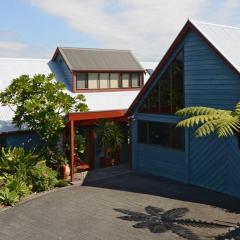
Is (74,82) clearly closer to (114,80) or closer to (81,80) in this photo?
(81,80)

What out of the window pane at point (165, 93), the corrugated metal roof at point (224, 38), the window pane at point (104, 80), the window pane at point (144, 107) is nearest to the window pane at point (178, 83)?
the window pane at point (165, 93)

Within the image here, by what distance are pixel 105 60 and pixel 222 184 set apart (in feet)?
47.4

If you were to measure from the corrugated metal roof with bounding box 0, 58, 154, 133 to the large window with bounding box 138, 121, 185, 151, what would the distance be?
3.95m

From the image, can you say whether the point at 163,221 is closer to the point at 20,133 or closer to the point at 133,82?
the point at 20,133

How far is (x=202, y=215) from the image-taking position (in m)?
13.7

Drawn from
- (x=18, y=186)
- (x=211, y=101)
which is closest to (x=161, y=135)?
(x=211, y=101)

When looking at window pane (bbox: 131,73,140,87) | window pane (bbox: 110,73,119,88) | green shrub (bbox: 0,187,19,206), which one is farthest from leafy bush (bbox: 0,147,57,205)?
window pane (bbox: 131,73,140,87)

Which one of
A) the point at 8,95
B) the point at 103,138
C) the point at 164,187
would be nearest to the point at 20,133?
the point at 8,95

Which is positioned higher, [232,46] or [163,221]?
[232,46]

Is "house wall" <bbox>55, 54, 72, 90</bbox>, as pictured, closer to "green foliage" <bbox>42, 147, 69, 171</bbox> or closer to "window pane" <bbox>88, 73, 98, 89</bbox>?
"window pane" <bbox>88, 73, 98, 89</bbox>

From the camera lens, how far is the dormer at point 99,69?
85.3 feet

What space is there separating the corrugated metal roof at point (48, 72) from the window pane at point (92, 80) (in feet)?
2.26

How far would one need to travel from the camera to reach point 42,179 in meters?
17.4

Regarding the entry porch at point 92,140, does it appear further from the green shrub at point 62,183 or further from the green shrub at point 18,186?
the green shrub at point 18,186
